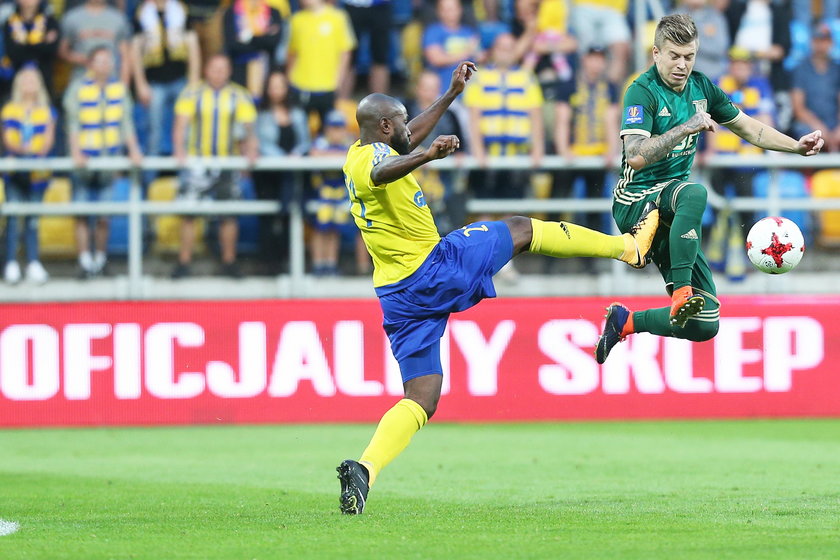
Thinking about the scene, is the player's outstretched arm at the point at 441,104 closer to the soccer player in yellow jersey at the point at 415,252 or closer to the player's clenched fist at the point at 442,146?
the soccer player in yellow jersey at the point at 415,252

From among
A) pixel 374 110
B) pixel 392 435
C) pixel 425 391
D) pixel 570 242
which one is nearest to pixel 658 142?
pixel 570 242

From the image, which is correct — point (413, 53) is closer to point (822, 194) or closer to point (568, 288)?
Answer: point (568, 288)

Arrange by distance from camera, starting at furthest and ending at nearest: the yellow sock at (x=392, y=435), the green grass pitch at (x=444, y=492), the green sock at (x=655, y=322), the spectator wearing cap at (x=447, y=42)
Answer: the spectator wearing cap at (x=447, y=42)
the green sock at (x=655, y=322)
the yellow sock at (x=392, y=435)
the green grass pitch at (x=444, y=492)

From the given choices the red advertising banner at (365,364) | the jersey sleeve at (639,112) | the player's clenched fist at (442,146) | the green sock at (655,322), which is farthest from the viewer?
the red advertising banner at (365,364)

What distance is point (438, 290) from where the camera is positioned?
749 centimetres

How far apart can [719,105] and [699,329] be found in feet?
4.32

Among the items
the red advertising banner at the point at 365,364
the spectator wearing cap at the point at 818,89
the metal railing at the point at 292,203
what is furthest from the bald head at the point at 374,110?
the spectator wearing cap at the point at 818,89

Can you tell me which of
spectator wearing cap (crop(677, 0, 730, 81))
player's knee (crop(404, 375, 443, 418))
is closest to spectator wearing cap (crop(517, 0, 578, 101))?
spectator wearing cap (crop(677, 0, 730, 81))

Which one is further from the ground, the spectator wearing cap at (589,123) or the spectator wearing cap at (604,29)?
the spectator wearing cap at (604,29)

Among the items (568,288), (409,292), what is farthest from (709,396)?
(409,292)

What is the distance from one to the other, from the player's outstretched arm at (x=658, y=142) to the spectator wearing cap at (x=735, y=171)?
6.29 m

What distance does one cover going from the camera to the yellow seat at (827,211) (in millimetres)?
14234

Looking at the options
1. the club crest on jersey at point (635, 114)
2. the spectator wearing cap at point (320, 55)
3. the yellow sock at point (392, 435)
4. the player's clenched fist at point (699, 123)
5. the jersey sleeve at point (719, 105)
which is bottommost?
the yellow sock at point (392, 435)

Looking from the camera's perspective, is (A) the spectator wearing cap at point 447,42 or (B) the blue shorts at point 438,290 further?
(A) the spectator wearing cap at point 447,42
